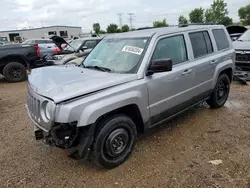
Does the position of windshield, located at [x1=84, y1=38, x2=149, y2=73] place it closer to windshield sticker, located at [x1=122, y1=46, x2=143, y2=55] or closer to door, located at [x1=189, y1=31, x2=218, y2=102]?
windshield sticker, located at [x1=122, y1=46, x2=143, y2=55]

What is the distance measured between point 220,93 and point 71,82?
354 centimetres

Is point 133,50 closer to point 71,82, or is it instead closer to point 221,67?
point 71,82

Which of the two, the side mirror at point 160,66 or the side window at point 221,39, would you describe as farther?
the side window at point 221,39

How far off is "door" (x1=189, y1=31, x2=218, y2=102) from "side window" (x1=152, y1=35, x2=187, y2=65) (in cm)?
26

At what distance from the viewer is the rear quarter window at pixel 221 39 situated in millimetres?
4733

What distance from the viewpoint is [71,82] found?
2.93m

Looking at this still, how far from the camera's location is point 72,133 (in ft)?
9.02

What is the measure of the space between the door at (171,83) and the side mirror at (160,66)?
0.42ft

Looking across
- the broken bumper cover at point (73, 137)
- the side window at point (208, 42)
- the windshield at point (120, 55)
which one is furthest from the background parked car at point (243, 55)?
the broken bumper cover at point (73, 137)

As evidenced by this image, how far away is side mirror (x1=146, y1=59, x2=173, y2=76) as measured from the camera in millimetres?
3066

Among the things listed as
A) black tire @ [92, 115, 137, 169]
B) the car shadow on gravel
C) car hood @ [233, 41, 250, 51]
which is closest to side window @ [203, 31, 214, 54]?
the car shadow on gravel

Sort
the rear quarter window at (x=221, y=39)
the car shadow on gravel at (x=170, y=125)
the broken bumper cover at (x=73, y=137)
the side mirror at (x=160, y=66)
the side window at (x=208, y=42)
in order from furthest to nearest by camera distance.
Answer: the rear quarter window at (x=221, y=39), the side window at (x=208, y=42), the car shadow on gravel at (x=170, y=125), the side mirror at (x=160, y=66), the broken bumper cover at (x=73, y=137)

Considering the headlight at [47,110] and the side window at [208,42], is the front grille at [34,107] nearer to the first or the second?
the headlight at [47,110]

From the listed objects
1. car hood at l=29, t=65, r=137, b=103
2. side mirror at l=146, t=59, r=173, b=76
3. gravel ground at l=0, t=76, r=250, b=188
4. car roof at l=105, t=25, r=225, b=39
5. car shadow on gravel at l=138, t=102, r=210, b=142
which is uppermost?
car roof at l=105, t=25, r=225, b=39
